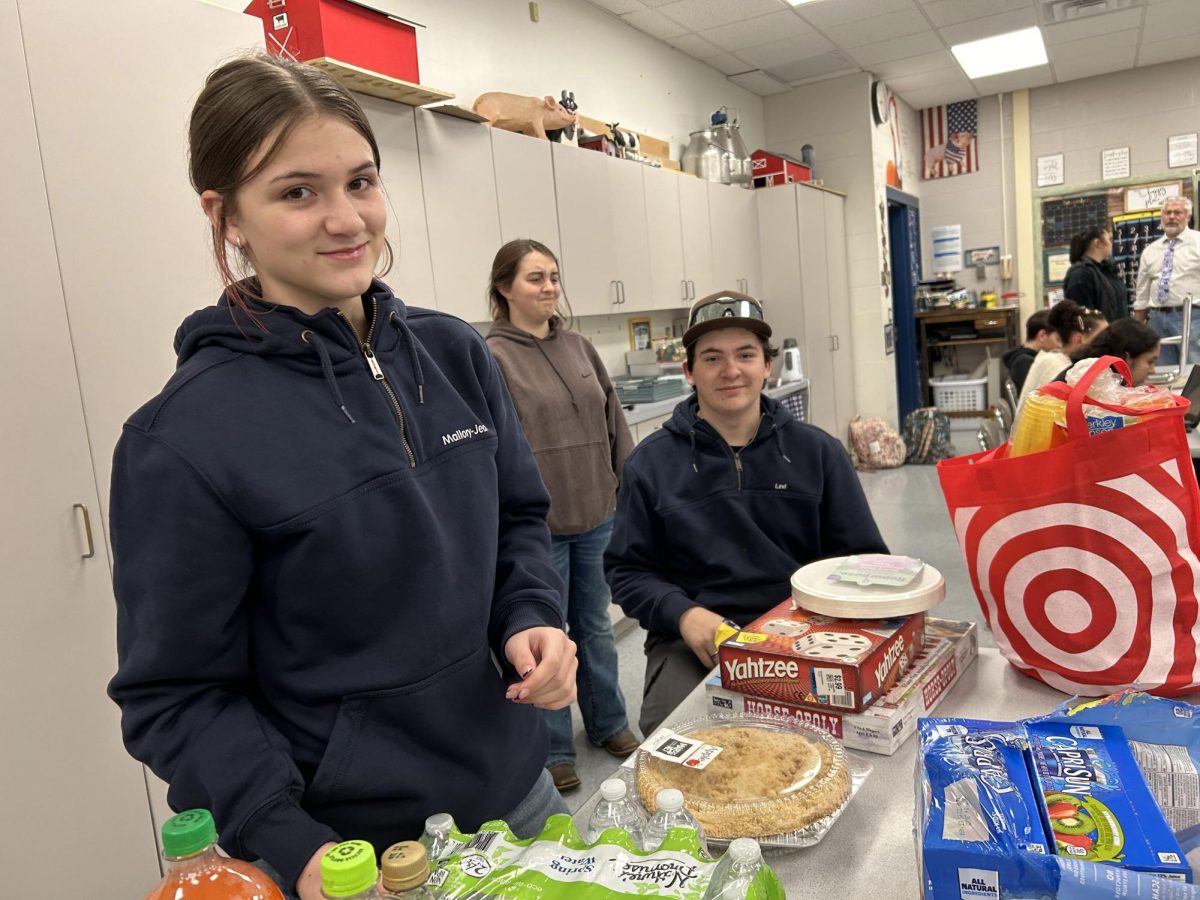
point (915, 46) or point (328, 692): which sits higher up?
point (915, 46)

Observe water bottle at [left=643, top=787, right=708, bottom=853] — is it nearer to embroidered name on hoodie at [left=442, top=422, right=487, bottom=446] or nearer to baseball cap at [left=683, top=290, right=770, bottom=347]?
embroidered name on hoodie at [left=442, top=422, right=487, bottom=446]

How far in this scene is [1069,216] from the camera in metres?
8.12

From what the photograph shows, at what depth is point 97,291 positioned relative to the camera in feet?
6.31

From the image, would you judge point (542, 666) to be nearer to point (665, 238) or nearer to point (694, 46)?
point (665, 238)

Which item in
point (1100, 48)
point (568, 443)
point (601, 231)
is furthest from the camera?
point (1100, 48)

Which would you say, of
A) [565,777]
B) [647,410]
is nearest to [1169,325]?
[647,410]

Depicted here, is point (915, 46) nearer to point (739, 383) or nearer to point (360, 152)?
point (739, 383)

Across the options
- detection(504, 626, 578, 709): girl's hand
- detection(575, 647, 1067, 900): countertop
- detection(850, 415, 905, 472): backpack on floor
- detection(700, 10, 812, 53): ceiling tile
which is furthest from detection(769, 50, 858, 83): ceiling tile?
detection(504, 626, 578, 709): girl's hand

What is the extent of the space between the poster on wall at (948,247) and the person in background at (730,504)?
7613 mm

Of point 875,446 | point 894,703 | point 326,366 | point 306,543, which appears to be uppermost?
point 326,366

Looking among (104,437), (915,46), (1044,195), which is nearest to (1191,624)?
(104,437)

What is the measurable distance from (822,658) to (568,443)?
1810 mm

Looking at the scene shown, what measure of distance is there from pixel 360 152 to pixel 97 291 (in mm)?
1284

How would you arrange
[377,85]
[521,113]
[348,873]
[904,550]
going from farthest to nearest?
[904,550]
[521,113]
[377,85]
[348,873]
